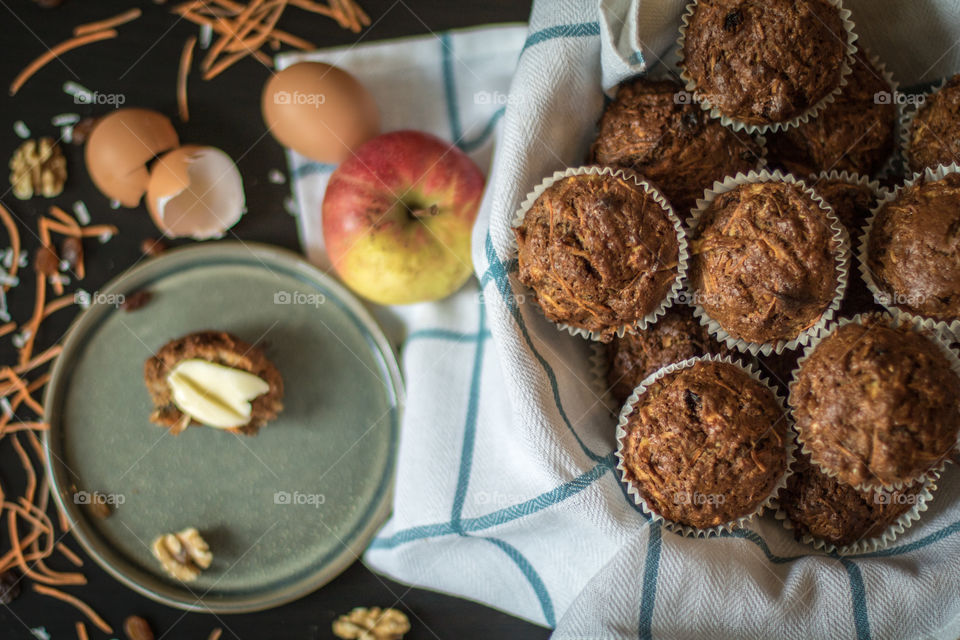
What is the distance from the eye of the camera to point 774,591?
150 cm

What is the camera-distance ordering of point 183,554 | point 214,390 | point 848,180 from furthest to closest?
point 183,554 < point 214,390 < point 848,180

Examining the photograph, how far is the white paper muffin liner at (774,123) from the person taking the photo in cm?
146

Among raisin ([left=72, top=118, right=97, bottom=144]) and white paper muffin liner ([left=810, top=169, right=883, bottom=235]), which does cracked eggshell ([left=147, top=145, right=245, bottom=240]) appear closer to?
raisin ([left=72, top=118, right=97, bottom=144])

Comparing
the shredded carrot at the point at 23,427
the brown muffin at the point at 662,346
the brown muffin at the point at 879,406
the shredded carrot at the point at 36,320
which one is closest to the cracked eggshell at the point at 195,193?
the shredded carrot at the point at 36,320

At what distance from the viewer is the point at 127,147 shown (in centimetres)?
191

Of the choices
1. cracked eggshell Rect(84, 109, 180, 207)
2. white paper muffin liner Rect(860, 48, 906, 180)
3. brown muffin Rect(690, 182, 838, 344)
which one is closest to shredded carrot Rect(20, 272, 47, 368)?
cracked eggshell Rect(84, 109, 180, 207)

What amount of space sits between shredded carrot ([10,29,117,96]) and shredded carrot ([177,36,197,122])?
0.74 feet

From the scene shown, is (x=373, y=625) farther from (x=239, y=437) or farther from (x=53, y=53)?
(x=53, y=53)

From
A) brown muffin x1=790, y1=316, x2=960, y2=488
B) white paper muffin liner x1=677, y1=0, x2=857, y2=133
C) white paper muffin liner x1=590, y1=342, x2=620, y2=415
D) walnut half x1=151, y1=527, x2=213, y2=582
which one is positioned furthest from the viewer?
walnut half x1=151, y1=527, x2=213, y2=582

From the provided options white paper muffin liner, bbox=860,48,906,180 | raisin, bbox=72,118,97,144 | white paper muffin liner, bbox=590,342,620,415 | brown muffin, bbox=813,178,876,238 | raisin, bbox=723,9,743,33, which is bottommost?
white paper muffin liner, bbox=590,342,620,415

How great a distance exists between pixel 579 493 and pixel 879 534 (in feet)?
2.52

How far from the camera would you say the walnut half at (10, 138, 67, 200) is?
6.71ft

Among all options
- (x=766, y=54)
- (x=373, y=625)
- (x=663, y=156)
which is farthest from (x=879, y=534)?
(x=373, y=625)

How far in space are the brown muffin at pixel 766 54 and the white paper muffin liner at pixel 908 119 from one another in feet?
0.90
